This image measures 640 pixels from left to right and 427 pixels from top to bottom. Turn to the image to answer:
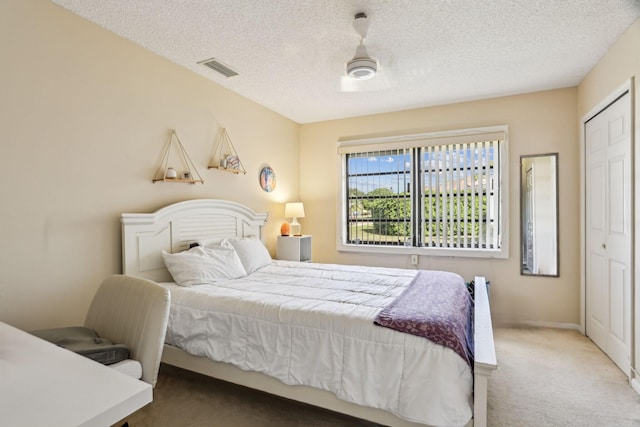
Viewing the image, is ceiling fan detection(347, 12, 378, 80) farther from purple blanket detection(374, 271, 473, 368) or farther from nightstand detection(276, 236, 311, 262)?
nightstand detection(276, 236, 311, 262)

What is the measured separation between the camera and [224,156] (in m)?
3.52

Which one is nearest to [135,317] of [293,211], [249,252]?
[249,252]

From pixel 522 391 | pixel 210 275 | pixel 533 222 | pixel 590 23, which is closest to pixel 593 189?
pixel 533 222

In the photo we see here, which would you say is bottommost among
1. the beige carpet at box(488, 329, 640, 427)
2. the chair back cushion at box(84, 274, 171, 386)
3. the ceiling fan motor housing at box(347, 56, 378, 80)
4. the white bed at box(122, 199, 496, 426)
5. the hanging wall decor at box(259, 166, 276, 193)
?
the beige carpet at box(488, 329, 640, 427)

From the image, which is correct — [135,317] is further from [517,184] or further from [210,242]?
[517,184]

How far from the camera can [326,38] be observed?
98.2 inches

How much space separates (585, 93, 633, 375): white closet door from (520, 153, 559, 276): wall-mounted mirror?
34 centimetres

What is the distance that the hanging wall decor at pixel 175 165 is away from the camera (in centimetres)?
284

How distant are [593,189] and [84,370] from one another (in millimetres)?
3968

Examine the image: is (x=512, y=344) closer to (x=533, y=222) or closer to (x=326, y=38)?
(x=533, y=222)

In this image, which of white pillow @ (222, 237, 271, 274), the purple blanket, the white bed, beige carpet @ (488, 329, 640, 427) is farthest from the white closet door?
white pillow @ (222, 237, 271, 274)

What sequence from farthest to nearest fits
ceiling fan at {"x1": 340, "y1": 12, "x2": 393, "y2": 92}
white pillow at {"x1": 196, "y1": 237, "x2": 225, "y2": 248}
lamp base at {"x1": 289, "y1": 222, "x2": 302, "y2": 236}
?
lamp base at {"x1": 289, "y1": 222, "x2": 302, "y2": 236}, white pillow at {"x1": 196, "y1": 237, "x2": 225, "y2": 248}, ceiling fan at {"x1": 340, "y1": 12, "x2": 393, "y2": 92}

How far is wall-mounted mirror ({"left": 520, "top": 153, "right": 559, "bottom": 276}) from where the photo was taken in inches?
142

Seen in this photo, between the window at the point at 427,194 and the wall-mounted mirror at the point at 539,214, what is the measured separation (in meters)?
0.22
